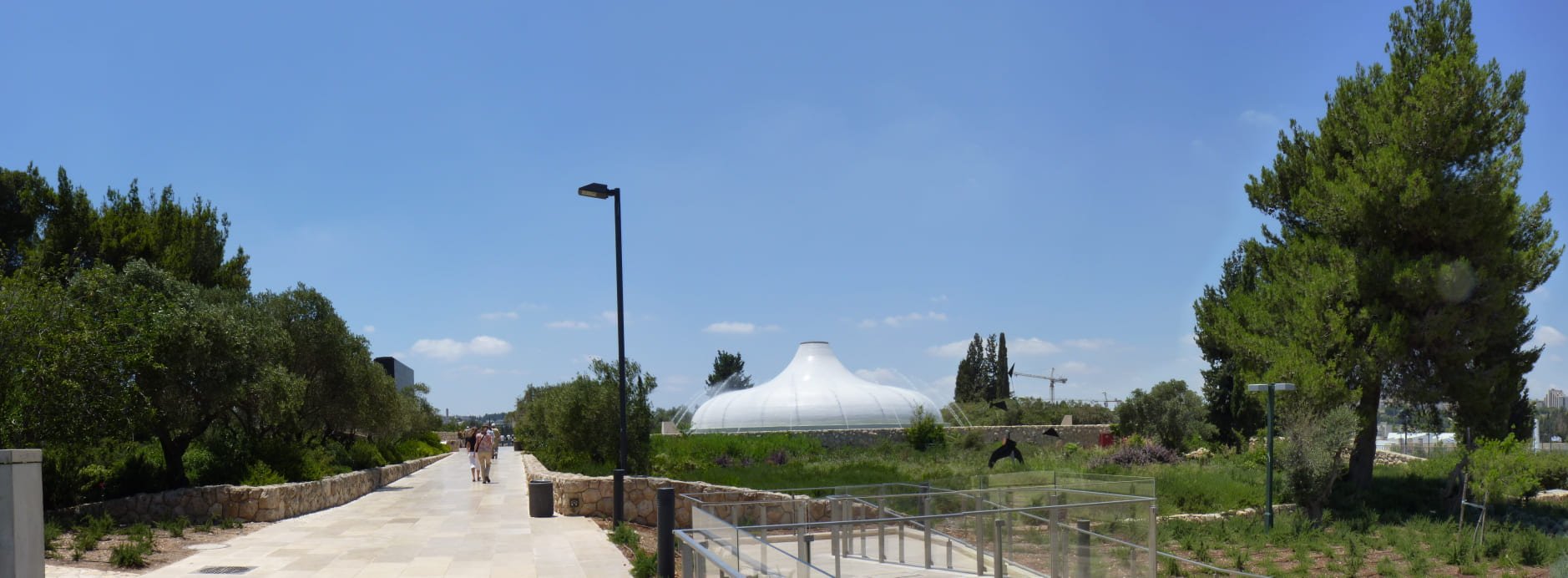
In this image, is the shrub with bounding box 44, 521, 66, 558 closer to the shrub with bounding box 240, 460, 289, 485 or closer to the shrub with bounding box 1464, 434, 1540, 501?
the shrub with bounding box 240, 460, 289, 485

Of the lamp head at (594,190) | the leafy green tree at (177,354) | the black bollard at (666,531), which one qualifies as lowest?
the black bollard at (666,531)

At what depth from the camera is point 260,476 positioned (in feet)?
63.1

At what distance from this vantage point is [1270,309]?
2511 cm

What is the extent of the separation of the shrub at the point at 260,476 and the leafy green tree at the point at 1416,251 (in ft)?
68.9

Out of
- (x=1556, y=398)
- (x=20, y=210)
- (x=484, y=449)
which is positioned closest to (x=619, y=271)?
(x=484, y=449)

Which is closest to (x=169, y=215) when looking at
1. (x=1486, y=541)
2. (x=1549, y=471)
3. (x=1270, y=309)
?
(x=1270, y=309)

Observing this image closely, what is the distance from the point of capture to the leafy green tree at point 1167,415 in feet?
125

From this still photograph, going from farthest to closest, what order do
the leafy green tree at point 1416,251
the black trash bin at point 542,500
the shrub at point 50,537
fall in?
the leafy green tree at point 1416,251 < the black trash bin at point 542,500 < the shrub at point 50,537

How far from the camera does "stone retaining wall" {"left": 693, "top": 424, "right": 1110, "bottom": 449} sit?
49.1 m

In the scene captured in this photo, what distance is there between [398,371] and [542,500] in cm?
5901

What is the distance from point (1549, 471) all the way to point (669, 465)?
78.0 feet

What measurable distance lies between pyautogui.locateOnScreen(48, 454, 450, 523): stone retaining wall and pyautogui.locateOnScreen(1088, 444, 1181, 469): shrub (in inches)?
847

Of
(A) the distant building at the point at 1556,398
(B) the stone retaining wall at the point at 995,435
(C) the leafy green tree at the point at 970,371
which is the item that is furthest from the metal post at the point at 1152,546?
(A) the distant building at the point at 1556,398

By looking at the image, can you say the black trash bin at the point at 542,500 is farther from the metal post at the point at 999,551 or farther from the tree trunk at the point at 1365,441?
the tree trunk at the point at 1365,441
